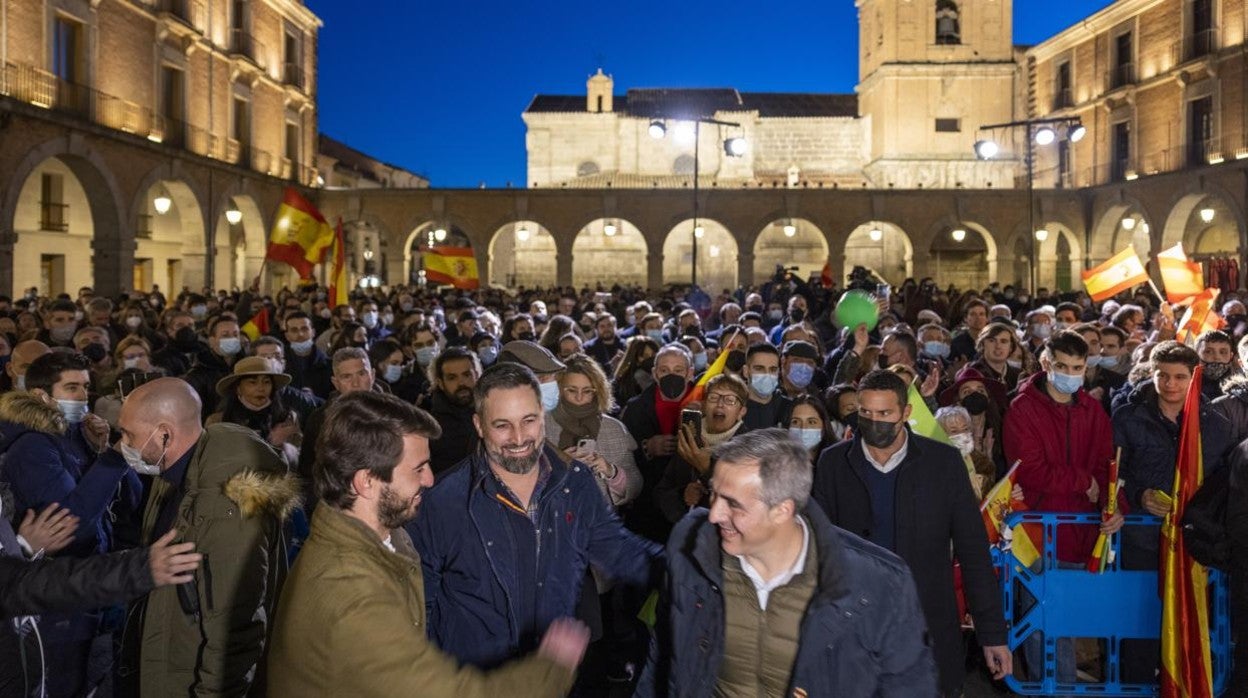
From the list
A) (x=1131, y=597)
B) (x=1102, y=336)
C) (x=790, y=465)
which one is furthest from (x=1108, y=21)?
(x=790, y=465)

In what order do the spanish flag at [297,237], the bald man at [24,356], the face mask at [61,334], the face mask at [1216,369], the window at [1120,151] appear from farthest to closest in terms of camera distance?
1. the window at [1120,151]
2. the spanish flag at [297,237]
3. the face mask at [61,334]
4. the bald man at [24,356]
5. the face mask at [1216,369]

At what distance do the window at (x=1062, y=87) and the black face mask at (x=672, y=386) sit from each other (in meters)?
35.6

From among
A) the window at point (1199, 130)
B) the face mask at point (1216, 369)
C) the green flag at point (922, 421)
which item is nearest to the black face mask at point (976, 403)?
the green flag at point (922, 421)

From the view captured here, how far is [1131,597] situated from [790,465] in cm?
293

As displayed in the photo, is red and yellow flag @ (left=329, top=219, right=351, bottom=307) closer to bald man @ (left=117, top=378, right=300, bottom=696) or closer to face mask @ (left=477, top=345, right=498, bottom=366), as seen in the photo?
face mask @ (left=477, top=345, right=498, bottom=366)

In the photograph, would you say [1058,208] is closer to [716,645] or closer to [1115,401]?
[1115,401]

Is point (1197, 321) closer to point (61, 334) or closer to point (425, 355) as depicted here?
point (425, 355)

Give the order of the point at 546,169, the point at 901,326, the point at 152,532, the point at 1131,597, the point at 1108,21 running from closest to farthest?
the point at 152,532 → the point at 1131,597 → the point at 901,326 → the point at 1108,21 → the point at 546,169

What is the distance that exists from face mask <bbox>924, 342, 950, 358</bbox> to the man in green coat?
21.7 feet

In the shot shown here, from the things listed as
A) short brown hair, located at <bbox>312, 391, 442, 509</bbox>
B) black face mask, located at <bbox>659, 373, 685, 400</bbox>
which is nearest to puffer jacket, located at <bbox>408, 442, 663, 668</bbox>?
short brown hair, located at <bbox>312, 391, 442, 509</bbox>

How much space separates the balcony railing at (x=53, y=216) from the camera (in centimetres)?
2622

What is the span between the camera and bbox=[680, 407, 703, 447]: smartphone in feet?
18.7

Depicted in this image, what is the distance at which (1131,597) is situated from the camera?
5137mm

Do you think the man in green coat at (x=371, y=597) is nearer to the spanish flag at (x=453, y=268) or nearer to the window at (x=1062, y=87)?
the spanish flag at (x=453, y=268)
